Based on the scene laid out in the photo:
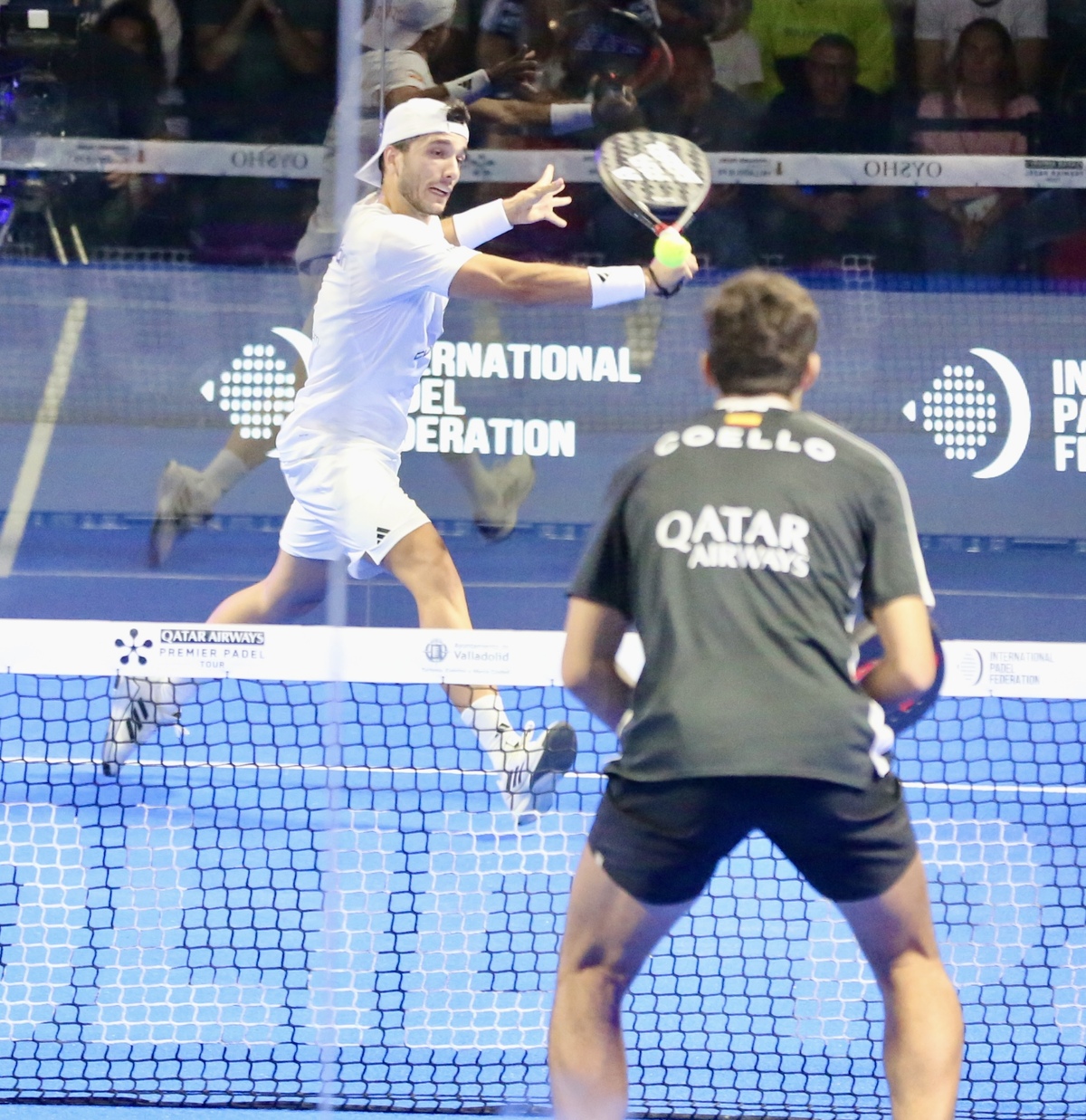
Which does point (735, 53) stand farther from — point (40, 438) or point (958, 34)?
point (40, 438)

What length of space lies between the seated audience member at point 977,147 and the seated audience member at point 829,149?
18 cm

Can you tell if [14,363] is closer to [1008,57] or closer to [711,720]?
[1008,57]

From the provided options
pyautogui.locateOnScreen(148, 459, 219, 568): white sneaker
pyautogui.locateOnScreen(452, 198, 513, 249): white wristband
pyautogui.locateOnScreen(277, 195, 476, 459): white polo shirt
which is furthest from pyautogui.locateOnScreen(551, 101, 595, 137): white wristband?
pyautogui.locateOnScreen(277, 195, 476, 459): white polo shirt

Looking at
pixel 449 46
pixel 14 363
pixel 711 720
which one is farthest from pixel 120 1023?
pixel 449 46

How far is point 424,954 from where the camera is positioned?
3537 mm

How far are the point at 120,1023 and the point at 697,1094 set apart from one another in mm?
1086

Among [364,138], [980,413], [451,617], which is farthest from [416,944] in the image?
[980,413]

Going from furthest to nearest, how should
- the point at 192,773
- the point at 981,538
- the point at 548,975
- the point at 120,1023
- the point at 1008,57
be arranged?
the point at 1008,57, the point at 981,538, the point at 192,773, the point at 548,975, the point at 120,1023

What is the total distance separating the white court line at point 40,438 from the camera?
22.6 feet

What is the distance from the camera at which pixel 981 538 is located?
692cm

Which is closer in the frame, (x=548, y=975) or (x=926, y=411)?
(x=548, y=975)

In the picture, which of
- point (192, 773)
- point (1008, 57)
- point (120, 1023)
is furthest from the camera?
point (1008, 57)

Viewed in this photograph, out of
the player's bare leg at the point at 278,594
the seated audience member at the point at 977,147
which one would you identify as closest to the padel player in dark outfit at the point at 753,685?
the player's bare leg at the point at 278,594

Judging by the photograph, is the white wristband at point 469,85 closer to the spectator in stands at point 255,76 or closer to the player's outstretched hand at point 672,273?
the spectator in stands at point 255,76
